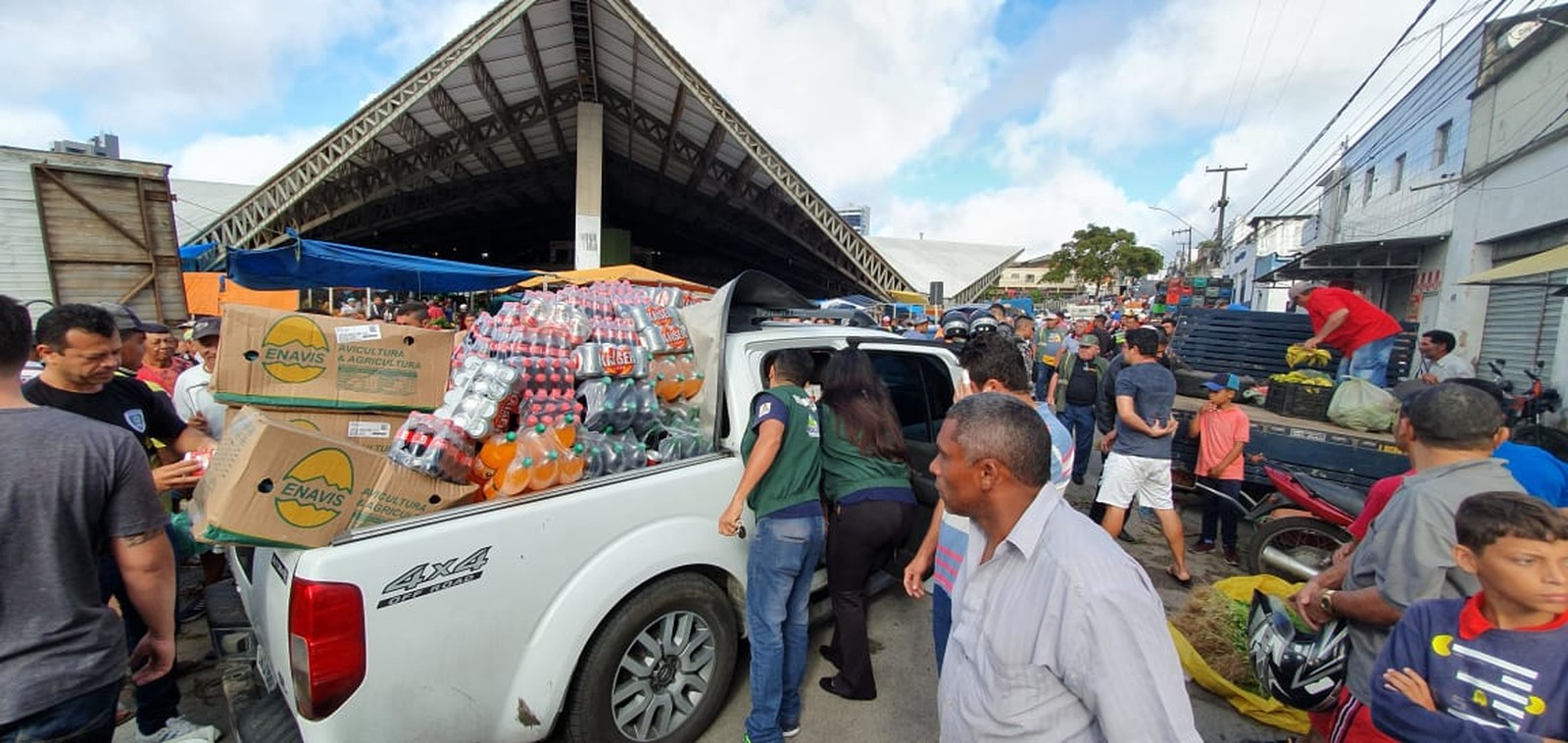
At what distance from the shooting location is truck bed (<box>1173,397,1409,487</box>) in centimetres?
444

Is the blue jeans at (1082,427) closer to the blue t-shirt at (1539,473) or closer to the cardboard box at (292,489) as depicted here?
the blue t-shirt at (1539,473)

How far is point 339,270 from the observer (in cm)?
716

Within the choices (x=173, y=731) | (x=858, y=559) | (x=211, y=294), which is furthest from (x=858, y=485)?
(x=211, y=294)

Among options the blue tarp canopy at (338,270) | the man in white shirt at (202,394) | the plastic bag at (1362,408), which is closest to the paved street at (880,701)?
the man in white shirt at (202,394)

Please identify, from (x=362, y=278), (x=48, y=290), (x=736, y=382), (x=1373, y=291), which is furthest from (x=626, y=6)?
(x=1373, y=291)

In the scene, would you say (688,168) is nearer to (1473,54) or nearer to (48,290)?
(48,290)

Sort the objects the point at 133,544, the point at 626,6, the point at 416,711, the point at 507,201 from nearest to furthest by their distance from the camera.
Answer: the point at 133,544 → the point at 416,711 → the point at 626,6 → the point at 507,201

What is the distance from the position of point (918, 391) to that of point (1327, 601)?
2.37 metres

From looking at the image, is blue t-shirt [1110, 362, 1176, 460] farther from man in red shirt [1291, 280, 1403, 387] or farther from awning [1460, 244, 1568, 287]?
awning [1460, 244, 1568, 287]

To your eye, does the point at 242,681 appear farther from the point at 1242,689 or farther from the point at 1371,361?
the point at 1371,361

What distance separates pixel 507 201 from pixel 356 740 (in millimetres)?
26773

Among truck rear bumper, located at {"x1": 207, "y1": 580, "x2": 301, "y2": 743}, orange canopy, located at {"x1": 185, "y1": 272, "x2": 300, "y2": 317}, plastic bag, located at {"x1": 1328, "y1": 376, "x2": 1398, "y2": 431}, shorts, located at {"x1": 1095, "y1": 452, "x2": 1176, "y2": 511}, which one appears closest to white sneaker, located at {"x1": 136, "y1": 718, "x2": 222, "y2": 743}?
truck rear bumper, located at {"x1": 207, "y1": 580, "x2": 301, "y2": 743}

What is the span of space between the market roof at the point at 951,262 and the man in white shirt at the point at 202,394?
20.5 metres

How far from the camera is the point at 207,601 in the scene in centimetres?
244
